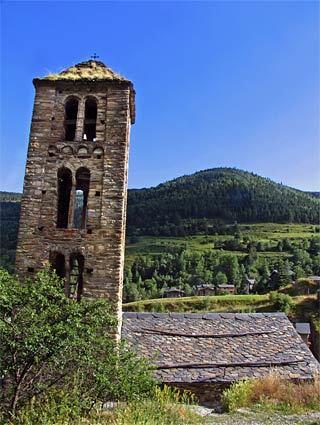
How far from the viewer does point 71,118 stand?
52.0 feet

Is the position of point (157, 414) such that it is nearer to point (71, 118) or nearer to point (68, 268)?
point (68, 268)

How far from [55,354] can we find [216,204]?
134160 millimetres

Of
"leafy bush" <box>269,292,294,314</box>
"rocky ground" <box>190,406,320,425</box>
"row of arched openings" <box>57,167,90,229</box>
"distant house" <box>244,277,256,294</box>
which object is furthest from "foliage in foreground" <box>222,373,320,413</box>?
"distant house" <box>244,277,256,294</box>

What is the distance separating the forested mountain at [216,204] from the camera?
431 feet

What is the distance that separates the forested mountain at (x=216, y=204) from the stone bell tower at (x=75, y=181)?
4392 inches

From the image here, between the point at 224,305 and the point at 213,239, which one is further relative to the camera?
the point at 213,239

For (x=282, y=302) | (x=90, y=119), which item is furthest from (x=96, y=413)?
(x=282, y=302)

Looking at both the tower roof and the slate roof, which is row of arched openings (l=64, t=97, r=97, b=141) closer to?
the tower roof

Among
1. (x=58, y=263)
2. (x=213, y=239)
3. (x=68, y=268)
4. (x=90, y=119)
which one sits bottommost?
(x=68, y=268)

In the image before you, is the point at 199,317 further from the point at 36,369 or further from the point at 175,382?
the point at 36,369

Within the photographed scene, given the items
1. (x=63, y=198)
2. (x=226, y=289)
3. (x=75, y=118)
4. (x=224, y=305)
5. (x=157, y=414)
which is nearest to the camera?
(x=157, y=414)

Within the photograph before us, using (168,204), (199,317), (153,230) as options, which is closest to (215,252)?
(153,230)

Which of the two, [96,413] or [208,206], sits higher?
[208,206]

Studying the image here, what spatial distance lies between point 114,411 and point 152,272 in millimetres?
85987
